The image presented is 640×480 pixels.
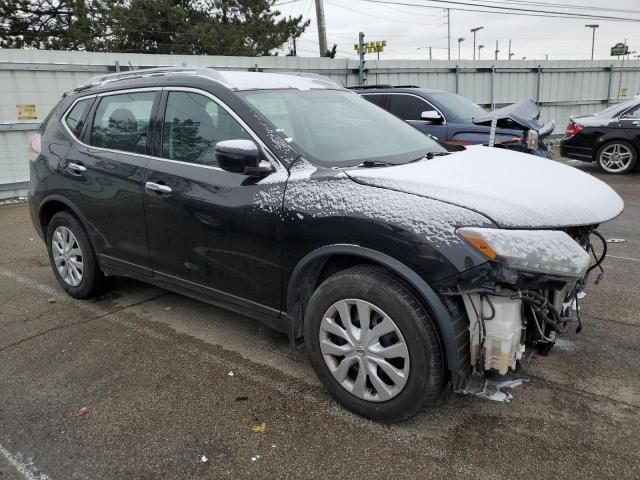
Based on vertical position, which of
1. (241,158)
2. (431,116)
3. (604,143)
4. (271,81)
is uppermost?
(271,81)

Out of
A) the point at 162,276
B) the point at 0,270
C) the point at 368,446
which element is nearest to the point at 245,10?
the point at 0,270

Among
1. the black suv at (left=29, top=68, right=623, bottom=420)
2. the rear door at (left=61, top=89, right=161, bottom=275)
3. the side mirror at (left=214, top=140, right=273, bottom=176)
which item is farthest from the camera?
the rear door at (left=61, top=89, right=161, bottom=275)

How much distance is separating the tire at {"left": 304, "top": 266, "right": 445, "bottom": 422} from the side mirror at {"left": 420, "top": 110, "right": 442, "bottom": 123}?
580 cm

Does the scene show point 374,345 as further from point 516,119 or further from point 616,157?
point 616,157

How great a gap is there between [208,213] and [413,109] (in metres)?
6.06

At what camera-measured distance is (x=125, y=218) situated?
3.75m

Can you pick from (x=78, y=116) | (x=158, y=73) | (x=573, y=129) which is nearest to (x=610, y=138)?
(x=573, y=129)

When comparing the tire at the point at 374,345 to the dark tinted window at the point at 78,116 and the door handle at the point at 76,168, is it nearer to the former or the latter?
the door handle at the point at 76,168

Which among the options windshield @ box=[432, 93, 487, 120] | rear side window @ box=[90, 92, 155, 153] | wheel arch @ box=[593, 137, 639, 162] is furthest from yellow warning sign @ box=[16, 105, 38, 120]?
wheel arch @ box=[593, 137, 639, 162]

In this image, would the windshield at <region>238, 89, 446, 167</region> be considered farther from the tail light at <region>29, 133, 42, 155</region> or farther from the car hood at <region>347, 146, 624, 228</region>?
the tail light at <region>29, 133, 42, 155</region>

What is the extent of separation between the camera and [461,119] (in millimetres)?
8039

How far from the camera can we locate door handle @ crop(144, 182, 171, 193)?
337cm

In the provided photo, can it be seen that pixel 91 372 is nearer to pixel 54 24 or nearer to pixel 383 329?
pixel 383 329

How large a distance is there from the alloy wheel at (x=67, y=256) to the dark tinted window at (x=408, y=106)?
5.64 meters
